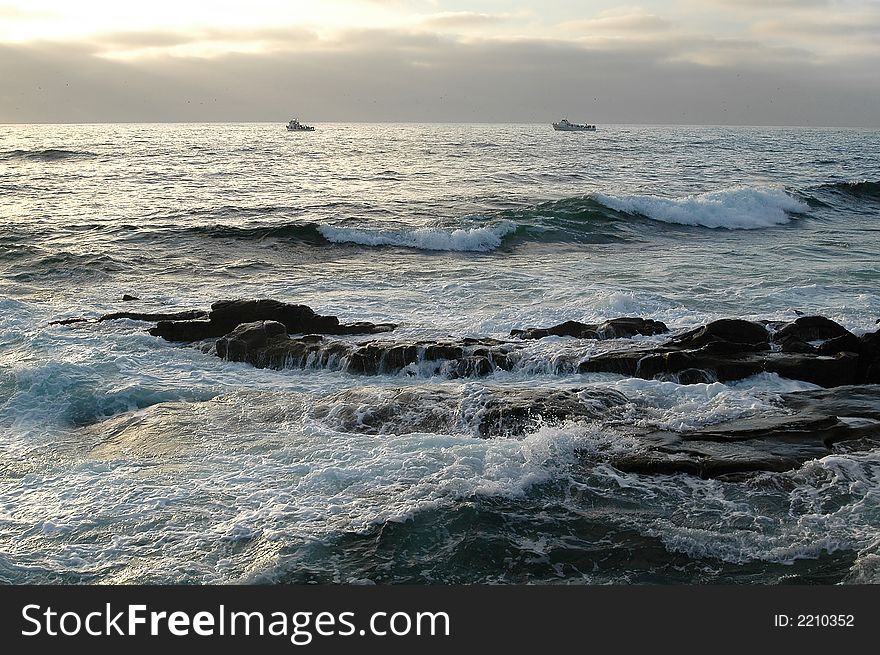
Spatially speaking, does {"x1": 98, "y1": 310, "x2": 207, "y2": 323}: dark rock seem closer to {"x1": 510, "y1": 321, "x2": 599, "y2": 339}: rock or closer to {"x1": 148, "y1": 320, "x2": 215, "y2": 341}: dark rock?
{"x1": 148, "y1": 320, "x2": 215, "y2": 341}: dark rock

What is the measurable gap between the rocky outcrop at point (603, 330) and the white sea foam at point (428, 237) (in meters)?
13.3

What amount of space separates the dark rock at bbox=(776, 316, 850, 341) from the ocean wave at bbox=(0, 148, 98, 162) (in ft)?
174

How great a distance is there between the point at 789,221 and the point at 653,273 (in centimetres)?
1592

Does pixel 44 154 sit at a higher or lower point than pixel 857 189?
higher

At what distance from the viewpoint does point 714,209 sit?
33.9 meters

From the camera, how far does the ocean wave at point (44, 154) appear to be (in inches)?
2142

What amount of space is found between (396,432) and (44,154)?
181 ft

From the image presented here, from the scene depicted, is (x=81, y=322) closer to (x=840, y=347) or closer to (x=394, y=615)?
(x=394, y=615)

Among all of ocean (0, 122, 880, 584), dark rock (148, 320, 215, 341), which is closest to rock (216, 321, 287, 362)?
ocean (0, 122, 880, 584)

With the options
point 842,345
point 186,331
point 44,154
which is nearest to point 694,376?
point 842,345

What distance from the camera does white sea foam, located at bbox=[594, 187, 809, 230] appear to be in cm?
3317

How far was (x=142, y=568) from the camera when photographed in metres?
6.87

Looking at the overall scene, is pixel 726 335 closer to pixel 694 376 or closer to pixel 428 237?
pixel 694 376

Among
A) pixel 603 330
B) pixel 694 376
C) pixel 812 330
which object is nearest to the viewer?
pixel 694 376
